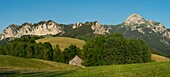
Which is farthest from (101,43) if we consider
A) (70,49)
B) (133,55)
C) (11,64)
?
(11,64)

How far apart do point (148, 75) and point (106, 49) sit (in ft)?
289

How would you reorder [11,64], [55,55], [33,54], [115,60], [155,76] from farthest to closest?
[33,54] < [55,55] < [115,60] < [11,64] < [155,76]

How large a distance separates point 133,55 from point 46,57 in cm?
4847

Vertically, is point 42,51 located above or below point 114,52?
above

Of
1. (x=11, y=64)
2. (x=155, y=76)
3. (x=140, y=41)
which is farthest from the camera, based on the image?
(x=140, y=41)

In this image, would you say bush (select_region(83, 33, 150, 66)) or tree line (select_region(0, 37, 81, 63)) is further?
tree line (select_region(0, 37, 81, 63))

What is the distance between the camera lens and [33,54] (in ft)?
527

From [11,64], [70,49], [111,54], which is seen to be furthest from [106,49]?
[11,64]

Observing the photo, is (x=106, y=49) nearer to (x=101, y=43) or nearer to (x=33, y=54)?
(x=101, y=43)

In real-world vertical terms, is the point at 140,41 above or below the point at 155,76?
above

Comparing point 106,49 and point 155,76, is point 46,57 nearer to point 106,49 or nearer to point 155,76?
point 106,49

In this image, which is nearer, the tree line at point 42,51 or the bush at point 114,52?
the bush at point 114,52

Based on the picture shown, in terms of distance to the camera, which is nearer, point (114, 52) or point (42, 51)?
point (114, 52)

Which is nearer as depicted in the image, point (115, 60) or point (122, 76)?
point (122, 76)
